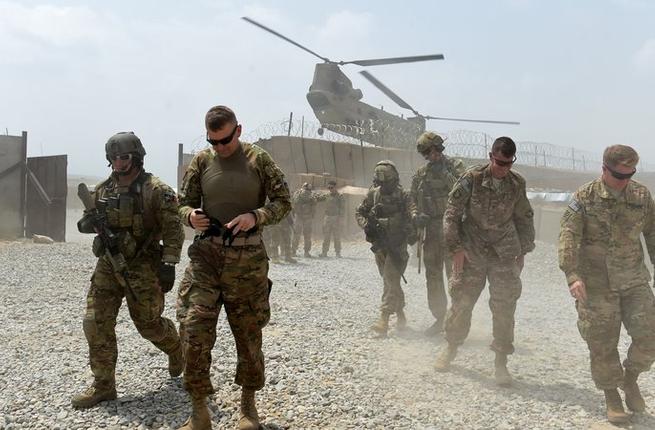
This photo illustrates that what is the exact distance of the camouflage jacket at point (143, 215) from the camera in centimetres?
395

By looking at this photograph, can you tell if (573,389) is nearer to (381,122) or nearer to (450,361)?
(450,361)

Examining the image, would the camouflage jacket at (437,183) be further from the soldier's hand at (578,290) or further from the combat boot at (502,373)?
the soldier's hand at (578,290)

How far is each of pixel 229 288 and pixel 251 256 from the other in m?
0.22

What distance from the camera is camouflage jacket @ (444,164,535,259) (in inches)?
183

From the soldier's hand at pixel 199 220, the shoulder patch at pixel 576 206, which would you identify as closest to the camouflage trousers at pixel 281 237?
the shoulder patch at pixel 576 206

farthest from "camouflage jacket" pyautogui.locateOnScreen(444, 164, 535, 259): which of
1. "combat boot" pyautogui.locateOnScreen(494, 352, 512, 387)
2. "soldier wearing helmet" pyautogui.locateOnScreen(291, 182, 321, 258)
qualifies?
"soldier wearing helmet" pyautogui.locateOnScreen(291, 182, 321, 258)

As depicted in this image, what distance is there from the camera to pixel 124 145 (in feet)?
13.0

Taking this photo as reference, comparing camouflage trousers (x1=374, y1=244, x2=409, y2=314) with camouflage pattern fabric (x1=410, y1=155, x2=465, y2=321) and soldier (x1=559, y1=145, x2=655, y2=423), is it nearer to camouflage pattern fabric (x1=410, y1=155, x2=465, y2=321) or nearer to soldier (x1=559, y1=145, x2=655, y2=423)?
camouflage pattern fabric (x1=410, y1=155, x2=465, y2=321)

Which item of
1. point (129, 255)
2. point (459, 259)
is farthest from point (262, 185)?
point (459, 259)

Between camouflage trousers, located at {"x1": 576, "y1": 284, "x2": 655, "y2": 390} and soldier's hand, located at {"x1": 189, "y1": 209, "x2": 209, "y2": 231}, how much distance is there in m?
2.61

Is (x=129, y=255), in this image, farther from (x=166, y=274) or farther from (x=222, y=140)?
(x=222, y=140)

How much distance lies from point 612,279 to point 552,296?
618cm

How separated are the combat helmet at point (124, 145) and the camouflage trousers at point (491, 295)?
2.68 meters

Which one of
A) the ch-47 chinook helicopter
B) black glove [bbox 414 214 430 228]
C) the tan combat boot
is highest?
the ch-47 chinook helicopter
